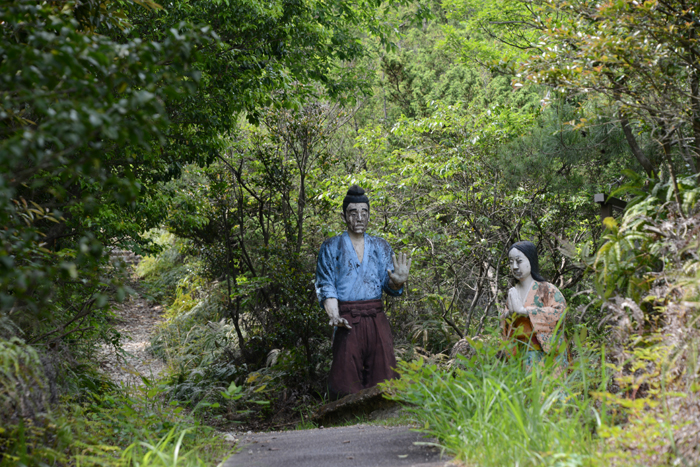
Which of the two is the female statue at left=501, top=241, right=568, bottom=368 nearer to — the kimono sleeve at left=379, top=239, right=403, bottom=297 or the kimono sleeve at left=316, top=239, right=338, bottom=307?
the kimono sleeve at left=379, top=239, right=403, bottom=297

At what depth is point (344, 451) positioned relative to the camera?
3.07 m

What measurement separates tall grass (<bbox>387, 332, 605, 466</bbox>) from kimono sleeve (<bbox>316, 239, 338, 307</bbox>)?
164cm

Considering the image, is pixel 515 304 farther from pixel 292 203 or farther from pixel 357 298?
pixel 292 203

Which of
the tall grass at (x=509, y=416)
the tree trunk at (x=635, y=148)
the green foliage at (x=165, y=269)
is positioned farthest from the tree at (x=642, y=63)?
the green foliage at (x=165, y=269)

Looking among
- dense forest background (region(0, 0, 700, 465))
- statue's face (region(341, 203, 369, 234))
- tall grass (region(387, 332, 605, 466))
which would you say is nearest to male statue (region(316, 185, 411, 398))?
statue's face (region(341, 203, 369, 234))

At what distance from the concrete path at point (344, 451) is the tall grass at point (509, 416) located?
13 centimetres

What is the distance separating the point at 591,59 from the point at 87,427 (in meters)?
3.54

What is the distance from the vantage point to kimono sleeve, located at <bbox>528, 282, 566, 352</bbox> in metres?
4.14

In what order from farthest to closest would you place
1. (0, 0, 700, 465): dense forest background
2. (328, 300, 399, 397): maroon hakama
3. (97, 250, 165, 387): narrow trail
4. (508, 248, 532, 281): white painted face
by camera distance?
(97, 250, 165, 387): narrow trail → (328, 300, 399, 397): maroon hakama → (508, 248, 532, 281): white painted face → (0, 0, 700, 465): dense forest background

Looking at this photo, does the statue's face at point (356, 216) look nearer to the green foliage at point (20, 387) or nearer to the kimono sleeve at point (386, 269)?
the kimono sleeve at point (386, 269)

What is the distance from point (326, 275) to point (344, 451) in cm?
220

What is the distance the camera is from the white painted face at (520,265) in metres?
4.36

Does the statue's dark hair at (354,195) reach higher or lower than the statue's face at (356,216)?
higher

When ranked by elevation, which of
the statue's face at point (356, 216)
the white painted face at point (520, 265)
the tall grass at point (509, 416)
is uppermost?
the statue's face at point (356, 216)
